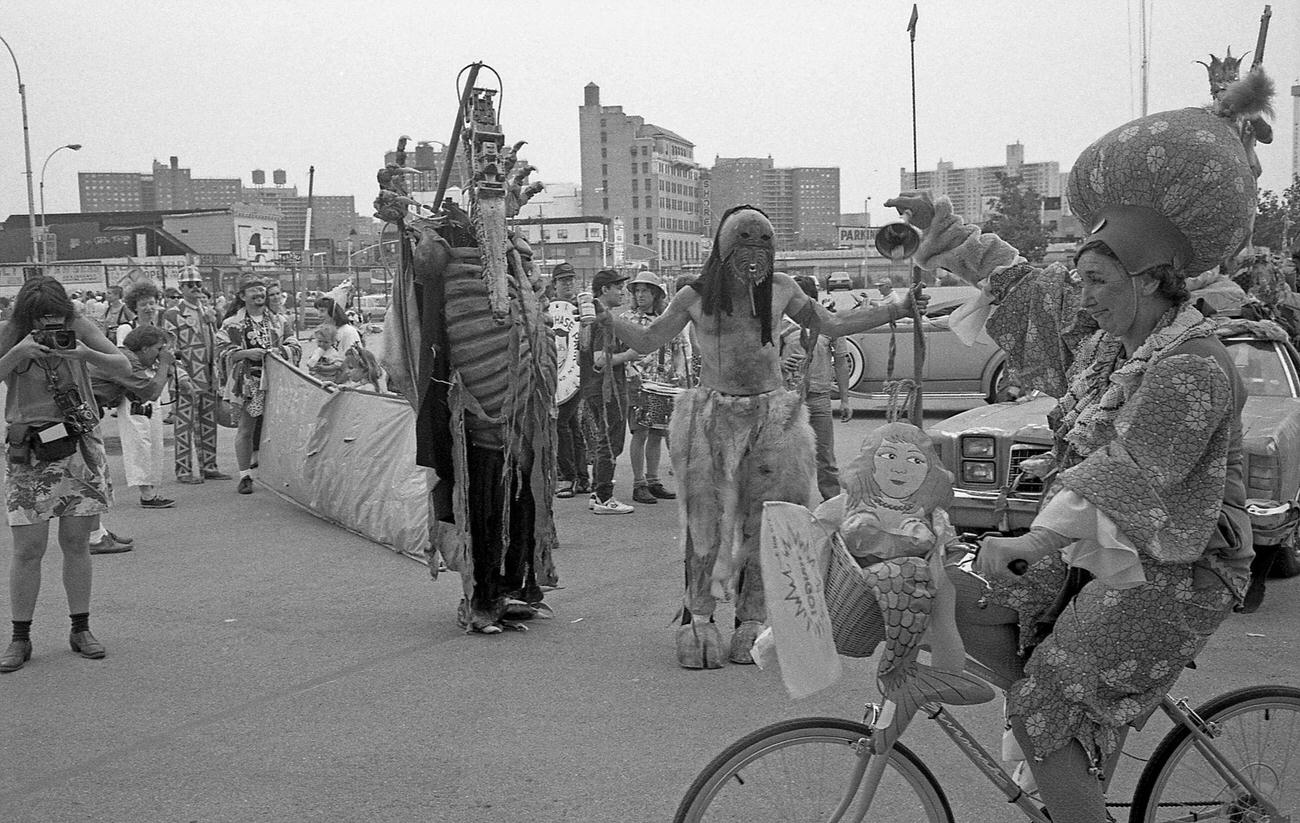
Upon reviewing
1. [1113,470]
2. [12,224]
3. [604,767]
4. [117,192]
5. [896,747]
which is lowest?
[604,767]

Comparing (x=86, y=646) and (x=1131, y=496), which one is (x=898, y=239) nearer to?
(x=1131, y=496)

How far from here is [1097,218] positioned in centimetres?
280

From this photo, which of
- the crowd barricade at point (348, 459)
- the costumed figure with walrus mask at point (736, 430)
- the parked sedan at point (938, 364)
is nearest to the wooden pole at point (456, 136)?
the costumed figure with walrus mask at point (736, 430)

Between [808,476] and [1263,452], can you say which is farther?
[1263,452]

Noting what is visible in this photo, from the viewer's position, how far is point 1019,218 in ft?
108

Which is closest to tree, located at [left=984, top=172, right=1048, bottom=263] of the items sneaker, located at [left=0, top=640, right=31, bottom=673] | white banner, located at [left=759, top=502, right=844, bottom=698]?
sneaker, located at [left=0, top=640, right=31, bottom=673]

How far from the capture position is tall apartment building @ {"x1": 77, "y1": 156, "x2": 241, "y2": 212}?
111375mm

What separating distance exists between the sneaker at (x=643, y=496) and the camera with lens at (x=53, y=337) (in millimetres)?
5001

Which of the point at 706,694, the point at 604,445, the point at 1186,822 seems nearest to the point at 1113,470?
the point at 1186,822

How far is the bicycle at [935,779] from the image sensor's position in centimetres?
263

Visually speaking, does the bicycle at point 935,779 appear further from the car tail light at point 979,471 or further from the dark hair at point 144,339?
the dark hair at point 144,339

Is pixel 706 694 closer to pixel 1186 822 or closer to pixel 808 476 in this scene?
pixel 808 476

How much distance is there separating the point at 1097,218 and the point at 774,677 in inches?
115

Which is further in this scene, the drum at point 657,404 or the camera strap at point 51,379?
the drum at point 657,404
